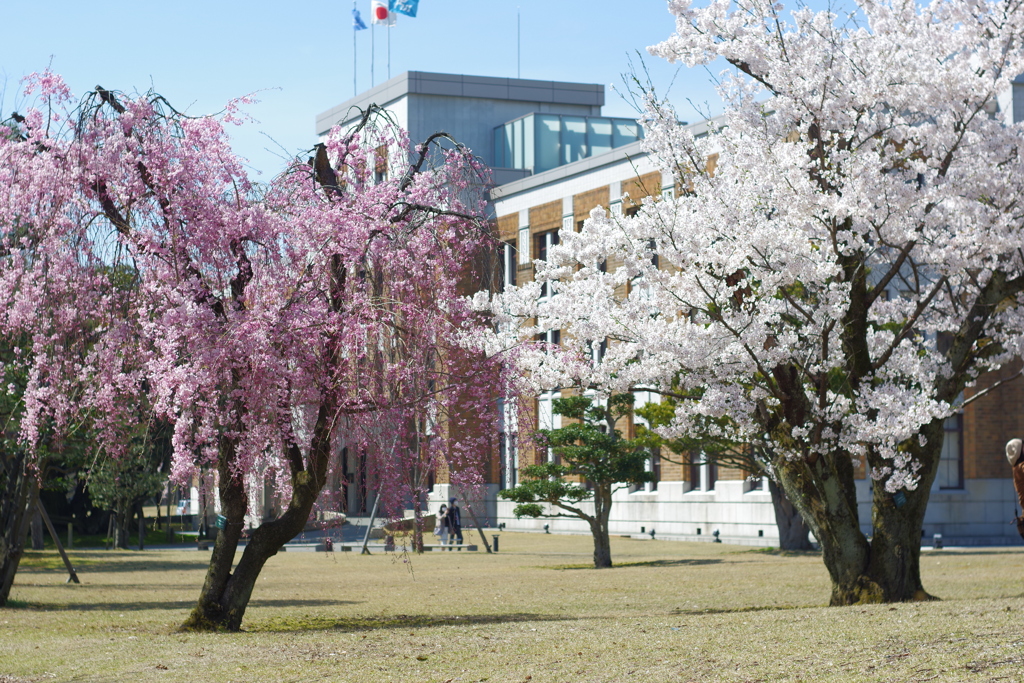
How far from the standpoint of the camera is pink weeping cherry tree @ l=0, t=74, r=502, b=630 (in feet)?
51.7

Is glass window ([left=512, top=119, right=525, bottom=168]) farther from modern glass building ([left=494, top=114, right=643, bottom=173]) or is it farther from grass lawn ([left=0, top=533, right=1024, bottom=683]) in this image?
grass lawn ([left=0, top=533, right=1024, bottom=683])

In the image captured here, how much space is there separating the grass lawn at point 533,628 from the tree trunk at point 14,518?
689mm

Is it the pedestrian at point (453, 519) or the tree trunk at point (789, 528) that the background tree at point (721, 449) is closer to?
the tree trunk at point (789, 528)

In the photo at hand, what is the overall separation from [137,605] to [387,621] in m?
6.67

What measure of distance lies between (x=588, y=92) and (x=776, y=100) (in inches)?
2206

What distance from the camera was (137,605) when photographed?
23531 millimetres

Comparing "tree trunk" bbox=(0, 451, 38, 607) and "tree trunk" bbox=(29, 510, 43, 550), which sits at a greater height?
"tree trunk" bbox=(0, 451, 38, 607)

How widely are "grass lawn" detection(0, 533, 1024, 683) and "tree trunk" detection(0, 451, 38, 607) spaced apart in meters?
0.69

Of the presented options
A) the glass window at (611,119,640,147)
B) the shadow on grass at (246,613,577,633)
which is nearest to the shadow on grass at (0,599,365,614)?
the shadow on grass at (246,613,577,633)

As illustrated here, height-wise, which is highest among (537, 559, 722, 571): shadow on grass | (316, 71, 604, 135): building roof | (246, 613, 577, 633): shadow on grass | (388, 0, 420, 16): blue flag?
(388, 0, 420, 16): blue flag

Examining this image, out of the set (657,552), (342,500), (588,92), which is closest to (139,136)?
(342,500)

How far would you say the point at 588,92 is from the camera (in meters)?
73.4

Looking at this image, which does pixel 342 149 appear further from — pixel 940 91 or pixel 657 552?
pixel 657 552

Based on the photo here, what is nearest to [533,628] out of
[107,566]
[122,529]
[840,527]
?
[840,527]
